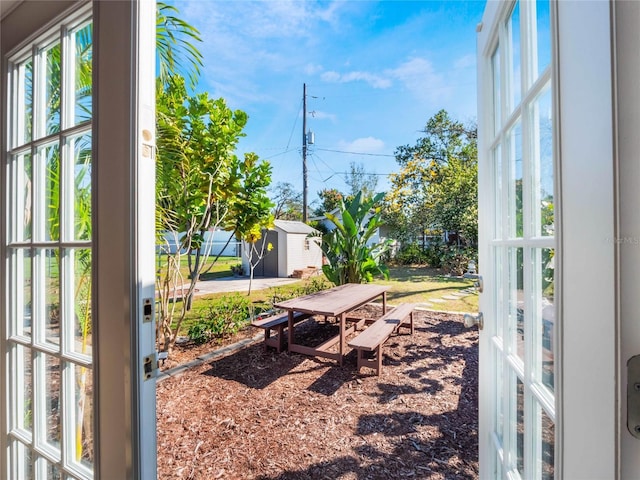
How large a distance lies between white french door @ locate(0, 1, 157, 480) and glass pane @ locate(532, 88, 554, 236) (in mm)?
1025

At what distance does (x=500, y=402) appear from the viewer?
97 centimetres

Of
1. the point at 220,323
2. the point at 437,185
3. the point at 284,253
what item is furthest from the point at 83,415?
the point at 437,185

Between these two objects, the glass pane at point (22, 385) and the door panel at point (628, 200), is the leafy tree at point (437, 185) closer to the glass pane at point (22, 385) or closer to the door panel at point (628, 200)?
the door panel at point (628, 200)

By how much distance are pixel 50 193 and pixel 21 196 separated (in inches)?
9.0

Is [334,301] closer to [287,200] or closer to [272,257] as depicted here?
[272,257]

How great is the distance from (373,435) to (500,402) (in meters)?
1.40

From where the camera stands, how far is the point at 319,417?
7.38ft

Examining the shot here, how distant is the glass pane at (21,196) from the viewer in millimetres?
1146

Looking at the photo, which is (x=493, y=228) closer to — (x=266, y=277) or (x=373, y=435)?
(x=373, y=435)

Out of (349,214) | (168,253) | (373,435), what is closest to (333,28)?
(349,214)

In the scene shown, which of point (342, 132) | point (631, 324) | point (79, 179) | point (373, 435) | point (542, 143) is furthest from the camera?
point (342, 132)

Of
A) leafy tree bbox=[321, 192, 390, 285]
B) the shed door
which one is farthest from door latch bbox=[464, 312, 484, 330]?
the shed door

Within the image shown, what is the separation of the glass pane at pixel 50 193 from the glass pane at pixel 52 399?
0.45 meters

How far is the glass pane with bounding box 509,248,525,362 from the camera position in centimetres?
79
